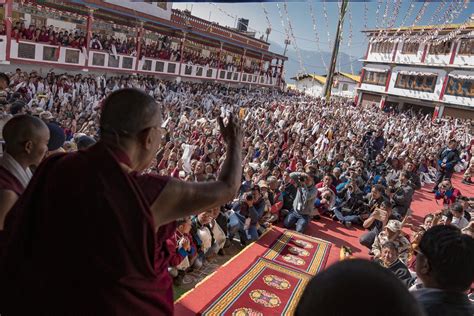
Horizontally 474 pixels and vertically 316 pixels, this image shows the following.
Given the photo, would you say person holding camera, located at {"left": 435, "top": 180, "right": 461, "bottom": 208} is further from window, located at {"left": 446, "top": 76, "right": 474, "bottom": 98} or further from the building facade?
window, located at {"left": 446, "top": 76, "right": 474, "bottom": 98}

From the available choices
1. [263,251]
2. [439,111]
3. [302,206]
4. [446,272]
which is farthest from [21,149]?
[439,111]

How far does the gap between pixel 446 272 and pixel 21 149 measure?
2.30m

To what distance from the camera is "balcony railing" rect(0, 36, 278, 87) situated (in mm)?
14594

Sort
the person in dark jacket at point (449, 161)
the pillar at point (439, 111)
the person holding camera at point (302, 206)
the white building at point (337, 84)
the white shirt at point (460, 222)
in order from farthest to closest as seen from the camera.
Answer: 1. the white building at point (337, 84)
2. the pillar at point (439, 111)
3. the person in dark jacket at point (449, 161)
4. the person holding camera at point (302, 206)
5. the white shirt at point (460, 222)

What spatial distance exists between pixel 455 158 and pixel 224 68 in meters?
21.6

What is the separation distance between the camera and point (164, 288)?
1473mm

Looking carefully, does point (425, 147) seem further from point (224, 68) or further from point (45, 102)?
point (224, 68)

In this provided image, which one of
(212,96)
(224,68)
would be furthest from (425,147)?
(224,68)

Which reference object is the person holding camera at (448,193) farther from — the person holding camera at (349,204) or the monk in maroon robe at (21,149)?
the monk in maroon robe at (21,149)

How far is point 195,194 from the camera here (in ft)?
4.72

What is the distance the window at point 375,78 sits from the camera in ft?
115

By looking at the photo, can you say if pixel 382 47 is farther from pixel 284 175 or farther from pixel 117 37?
pixel 284 175

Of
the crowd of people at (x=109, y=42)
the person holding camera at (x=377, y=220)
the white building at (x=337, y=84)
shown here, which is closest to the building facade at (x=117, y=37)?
the crowd of people at (x=109, y=42)

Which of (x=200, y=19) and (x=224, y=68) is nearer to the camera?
(x=200, y=19)
